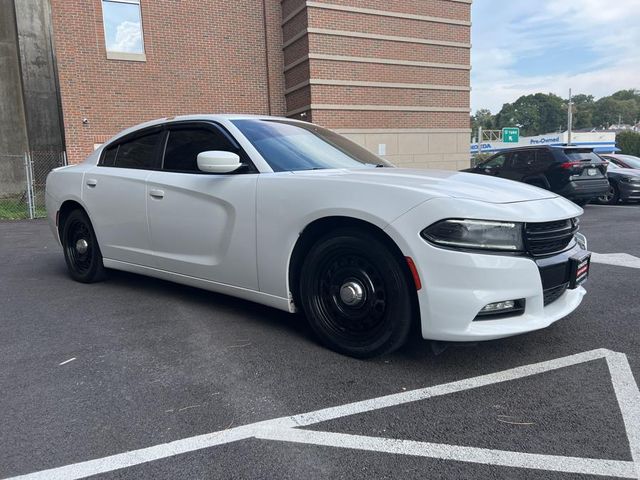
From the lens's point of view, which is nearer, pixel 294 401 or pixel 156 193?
pixel 294 401

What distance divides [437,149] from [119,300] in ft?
47.6

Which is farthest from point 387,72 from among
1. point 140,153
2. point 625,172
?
point 140,153

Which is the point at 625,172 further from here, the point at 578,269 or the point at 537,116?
the point at 537,116

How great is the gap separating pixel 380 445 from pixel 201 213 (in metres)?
2.32

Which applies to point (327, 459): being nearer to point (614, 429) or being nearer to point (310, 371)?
point (310, 371)

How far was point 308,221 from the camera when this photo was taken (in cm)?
322

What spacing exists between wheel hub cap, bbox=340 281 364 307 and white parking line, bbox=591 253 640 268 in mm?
4030

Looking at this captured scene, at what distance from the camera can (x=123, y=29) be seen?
47.2 ft

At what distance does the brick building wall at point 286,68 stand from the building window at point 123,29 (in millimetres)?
176

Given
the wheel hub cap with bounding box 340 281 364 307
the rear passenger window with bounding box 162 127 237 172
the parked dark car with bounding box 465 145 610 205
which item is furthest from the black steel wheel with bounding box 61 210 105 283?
the parked dark car with bounding box 465 145 610 205

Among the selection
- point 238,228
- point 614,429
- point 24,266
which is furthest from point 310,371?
point 24,266

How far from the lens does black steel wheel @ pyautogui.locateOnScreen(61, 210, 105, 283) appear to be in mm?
5109

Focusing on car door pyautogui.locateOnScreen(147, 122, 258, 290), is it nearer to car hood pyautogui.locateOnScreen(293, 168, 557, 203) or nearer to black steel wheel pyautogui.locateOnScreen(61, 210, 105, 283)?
car hood pyautogui.locateOnScreen(293, 168, 557, 203)

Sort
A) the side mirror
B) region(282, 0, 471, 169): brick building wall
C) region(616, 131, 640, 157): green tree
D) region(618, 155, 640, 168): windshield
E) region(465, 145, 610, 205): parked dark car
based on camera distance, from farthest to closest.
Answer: region(616, 131, 640, 157): green tree < region(282, 0, 471, 169): brick building wall < region(618, 155, 640, 168): windshield < region(465, 145, 610, 205): parked dark car < the side mirror
